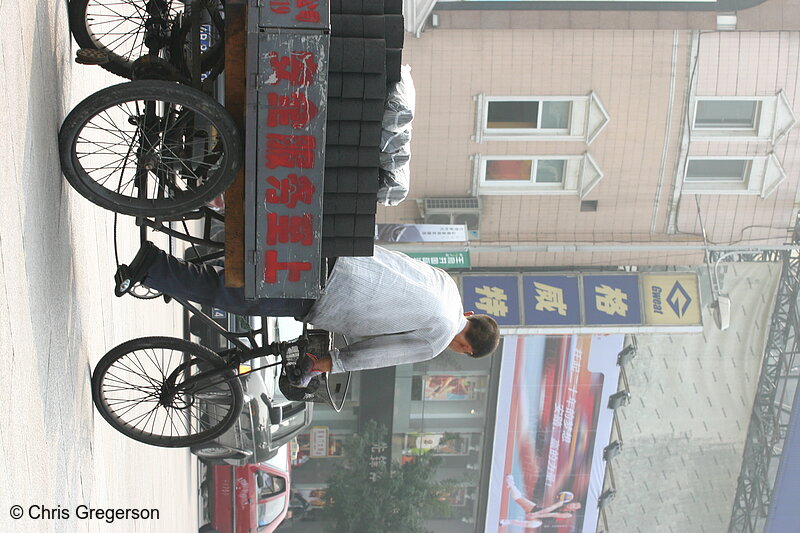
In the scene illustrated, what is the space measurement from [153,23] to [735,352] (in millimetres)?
14184

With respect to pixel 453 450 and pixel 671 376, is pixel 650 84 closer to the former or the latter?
pixel 671 376

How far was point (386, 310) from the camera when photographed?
4.54 m

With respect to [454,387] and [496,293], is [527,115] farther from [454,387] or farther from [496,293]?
[454,387]

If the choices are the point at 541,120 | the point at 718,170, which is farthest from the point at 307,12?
the point at 718,170

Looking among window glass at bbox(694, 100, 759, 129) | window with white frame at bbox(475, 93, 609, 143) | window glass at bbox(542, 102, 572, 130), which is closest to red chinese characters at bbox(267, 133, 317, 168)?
window with white frame at bbox(475, 93, 609, 143)

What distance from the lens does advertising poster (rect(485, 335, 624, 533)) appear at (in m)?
15.9

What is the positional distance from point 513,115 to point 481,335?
30.4 ft

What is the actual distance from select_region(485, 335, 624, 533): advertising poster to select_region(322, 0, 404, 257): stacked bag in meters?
12.2

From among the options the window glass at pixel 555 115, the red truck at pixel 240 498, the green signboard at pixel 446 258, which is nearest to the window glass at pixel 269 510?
the red truck at pixel 240 498

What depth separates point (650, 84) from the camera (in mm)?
13430

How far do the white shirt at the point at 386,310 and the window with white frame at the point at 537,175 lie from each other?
9392mm

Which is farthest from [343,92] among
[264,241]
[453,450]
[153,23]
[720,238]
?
[453,450]

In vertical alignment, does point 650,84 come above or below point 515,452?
above

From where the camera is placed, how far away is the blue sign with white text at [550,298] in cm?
1426
